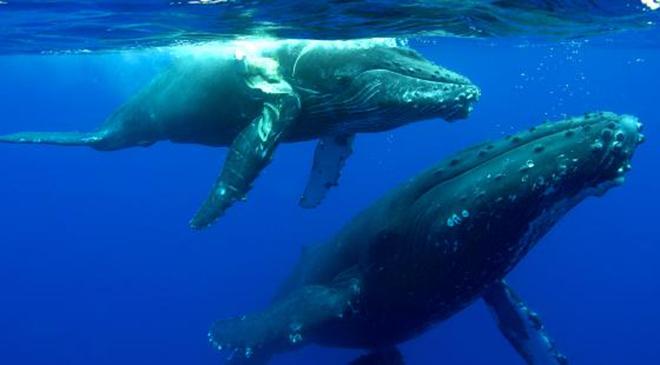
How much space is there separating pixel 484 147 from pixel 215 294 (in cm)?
3271

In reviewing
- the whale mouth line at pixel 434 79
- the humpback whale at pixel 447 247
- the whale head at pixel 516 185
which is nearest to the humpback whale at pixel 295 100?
the whale mouth line at pixel 434 79

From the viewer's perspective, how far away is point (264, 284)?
3628cm

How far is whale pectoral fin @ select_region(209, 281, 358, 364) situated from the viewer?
944cm

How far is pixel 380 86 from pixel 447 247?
8.02 ft

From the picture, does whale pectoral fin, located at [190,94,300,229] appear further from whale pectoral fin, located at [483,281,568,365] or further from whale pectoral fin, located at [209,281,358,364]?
whale pectoral fin, located at [483,281,568,365]

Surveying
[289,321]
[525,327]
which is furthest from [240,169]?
[525,327]

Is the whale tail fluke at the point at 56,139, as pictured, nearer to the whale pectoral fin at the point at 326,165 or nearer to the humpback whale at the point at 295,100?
the humpback whale at the point at 295,100

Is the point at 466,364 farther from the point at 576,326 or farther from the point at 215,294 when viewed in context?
the point at 215,294

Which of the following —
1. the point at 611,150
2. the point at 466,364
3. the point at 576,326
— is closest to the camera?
the point at 611,150

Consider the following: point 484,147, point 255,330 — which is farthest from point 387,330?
point 484,147

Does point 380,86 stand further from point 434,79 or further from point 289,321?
point 289,321

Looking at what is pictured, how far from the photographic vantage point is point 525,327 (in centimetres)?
975

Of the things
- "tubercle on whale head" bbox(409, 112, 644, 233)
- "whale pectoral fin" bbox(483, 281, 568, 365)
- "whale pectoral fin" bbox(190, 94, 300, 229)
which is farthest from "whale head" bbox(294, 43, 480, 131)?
"whale pectoral fin" bbox(483, 281, 568, 365)

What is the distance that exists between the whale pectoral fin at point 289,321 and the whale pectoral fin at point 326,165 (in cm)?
193
